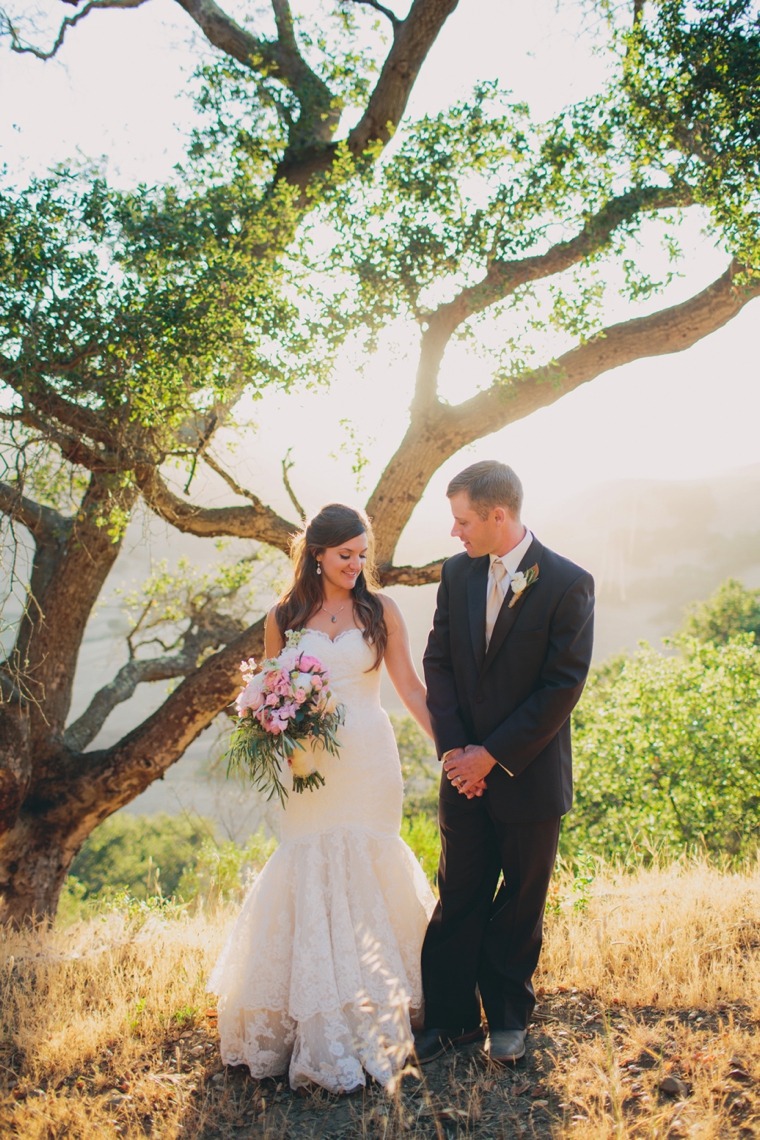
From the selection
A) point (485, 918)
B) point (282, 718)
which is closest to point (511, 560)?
point (282, 718)

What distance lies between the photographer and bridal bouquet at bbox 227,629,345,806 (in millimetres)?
3365

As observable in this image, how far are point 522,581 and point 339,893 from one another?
63.4 inches

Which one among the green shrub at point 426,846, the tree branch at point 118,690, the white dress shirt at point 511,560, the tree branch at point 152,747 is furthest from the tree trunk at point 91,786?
the white dress shirt at point 511,560

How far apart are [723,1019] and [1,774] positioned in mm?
5113

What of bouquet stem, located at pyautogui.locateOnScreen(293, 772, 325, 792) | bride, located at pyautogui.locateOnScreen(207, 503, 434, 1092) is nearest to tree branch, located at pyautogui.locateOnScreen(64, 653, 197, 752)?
bride, located at pyautogui.locateOnScreen(207, 503, 434, 1092)

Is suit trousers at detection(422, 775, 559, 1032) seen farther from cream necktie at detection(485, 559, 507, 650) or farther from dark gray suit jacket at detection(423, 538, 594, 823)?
cream necktie at detection(485, 559, 507, 650)

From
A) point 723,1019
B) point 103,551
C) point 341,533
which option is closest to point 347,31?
point 103,551

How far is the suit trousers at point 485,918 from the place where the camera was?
3348mm

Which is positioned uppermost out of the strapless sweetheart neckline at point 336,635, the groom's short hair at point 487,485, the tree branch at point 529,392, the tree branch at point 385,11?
the tree branch at point 385,11

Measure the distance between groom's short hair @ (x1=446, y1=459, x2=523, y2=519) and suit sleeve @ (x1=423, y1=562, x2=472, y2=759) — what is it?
15.8 inches

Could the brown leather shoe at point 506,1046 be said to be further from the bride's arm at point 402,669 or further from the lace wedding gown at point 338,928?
the bride's arm at point 402,669

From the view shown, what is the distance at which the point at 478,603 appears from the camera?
3.50 meters

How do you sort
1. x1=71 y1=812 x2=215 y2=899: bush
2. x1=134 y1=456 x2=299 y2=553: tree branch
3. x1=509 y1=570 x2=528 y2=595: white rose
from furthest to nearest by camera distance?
x1=71 y1=812 x2=215 y2=899: bush → x1=134 y1=456 x2=299 y2=553: tree branch → x1=509 y1=570 x2=528 y2=595: white rose

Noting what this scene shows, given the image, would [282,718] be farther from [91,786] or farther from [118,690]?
[118,690]
